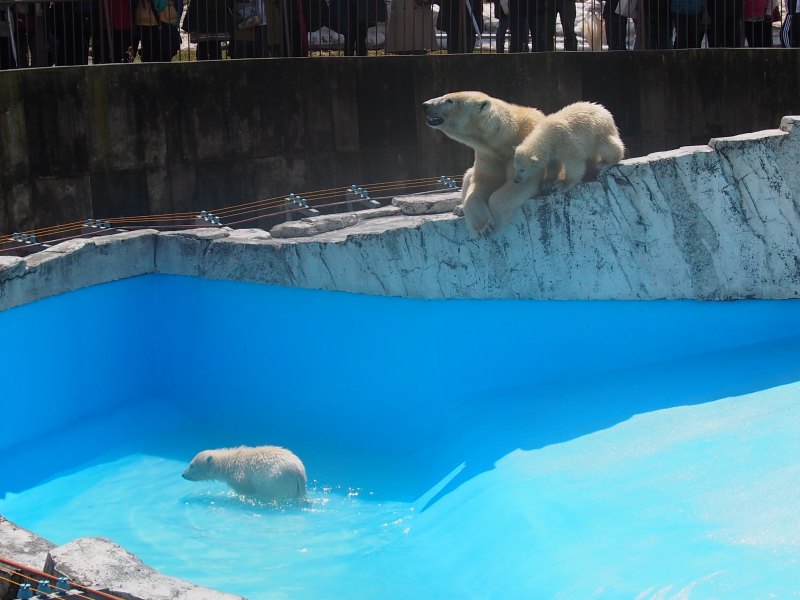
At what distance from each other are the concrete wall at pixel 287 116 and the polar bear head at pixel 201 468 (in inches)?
153

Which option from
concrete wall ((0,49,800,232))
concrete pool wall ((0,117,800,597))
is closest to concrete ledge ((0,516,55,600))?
concrete pool wall ((0,117,800,597))

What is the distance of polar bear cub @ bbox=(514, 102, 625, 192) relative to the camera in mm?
7047

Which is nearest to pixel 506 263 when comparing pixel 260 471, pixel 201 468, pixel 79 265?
pixel 260 471

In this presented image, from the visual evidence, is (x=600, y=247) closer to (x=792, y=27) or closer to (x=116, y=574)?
(x=116, y=574)

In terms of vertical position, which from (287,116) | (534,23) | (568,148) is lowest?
(568,148)

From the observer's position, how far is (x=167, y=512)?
21.1 feet

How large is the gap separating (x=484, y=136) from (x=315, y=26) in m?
4.70

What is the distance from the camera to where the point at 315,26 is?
37.7 ft

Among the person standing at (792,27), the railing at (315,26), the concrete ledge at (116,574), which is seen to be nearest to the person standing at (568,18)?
the railing at (315,26)

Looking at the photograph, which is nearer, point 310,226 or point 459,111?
point 459,111

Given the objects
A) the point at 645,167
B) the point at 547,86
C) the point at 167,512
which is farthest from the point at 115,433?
the point at 547,86

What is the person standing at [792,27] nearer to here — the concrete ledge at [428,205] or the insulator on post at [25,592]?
the concrete ledge at [428,205]

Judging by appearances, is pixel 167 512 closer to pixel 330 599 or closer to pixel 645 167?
pixel 330 599

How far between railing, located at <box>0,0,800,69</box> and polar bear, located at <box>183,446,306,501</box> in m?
5.23
